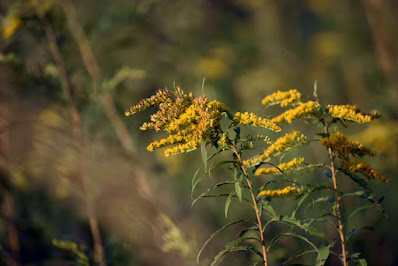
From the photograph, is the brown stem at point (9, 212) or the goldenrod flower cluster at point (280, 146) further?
the brown stem at point (9, 212)

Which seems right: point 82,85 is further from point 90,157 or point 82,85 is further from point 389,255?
point 389,255

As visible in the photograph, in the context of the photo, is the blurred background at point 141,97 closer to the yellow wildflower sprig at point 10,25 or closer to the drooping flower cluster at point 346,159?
the yellow wildflower sprig at point 10,25

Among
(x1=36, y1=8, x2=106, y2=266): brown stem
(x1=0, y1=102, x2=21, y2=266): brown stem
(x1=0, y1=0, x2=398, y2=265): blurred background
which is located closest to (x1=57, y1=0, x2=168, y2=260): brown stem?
(x1=0, y1=0, x2=398, y2=265): blurred background

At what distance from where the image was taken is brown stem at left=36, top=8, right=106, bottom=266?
2.17 meters

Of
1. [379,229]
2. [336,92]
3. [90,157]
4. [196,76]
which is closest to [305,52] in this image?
[336,92]

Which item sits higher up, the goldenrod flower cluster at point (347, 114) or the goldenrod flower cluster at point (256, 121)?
the goldenrod flower cluster at point (256, 121)

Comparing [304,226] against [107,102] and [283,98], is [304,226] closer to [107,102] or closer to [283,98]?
[283,98]

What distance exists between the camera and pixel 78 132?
7.41ft

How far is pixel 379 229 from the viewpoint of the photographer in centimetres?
303

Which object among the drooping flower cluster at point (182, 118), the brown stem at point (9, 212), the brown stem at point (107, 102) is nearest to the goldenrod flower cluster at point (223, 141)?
the drooping flower cluster at point (182, 118)

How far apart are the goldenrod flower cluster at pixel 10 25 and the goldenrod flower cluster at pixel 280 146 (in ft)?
5.66

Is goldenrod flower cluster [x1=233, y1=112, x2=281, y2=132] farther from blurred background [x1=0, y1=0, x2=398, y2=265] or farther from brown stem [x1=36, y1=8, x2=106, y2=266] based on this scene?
brown stem [x1=36, y1=8, x2=106, y2=266]

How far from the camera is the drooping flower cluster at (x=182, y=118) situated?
116cm

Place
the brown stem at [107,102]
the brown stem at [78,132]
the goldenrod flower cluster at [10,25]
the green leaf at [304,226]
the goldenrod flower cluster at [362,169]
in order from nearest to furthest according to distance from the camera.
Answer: the green leaf at [304,226]
the goldenrod flower cluster at [362,169]
the brown stem at [78,132]
the goldenrod flower cluster at [10,25]
the brown stem at [107,102]
